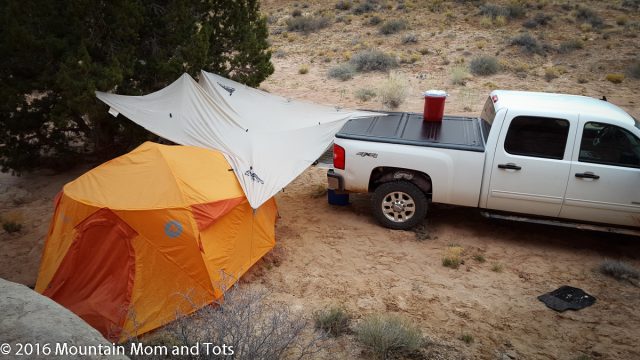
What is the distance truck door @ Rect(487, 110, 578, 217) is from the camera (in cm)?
638

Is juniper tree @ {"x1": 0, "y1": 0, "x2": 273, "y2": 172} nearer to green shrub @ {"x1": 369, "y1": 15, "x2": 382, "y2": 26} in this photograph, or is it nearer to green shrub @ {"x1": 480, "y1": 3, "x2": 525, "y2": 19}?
green shrub @ {"x1": 369, "y1": 15, "x2": 382, "y2": 26}

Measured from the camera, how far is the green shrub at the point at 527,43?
731 inches

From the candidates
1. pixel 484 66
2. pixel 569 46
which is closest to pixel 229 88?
pixel 484 66

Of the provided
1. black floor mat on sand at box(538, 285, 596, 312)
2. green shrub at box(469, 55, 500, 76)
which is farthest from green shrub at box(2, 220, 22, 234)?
green shrub at box(469, 55, 500, 76)

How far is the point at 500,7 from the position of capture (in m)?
23.2

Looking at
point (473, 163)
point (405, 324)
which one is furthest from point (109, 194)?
point (473, 163)

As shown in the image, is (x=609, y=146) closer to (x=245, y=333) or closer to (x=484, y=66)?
(x=245, y=333)

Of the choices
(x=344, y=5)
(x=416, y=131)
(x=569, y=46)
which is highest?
(x=344, y=5)

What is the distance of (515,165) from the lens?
6.47 metres

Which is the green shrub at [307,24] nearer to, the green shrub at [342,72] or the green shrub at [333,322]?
the green shrub at [342,72]

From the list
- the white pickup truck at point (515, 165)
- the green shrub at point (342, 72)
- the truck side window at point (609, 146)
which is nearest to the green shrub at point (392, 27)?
the green shrub at point (342, 72)

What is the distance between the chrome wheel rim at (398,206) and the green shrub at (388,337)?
95.6 inches

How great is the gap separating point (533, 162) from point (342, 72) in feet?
38.0

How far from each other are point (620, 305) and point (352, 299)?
125 inches
